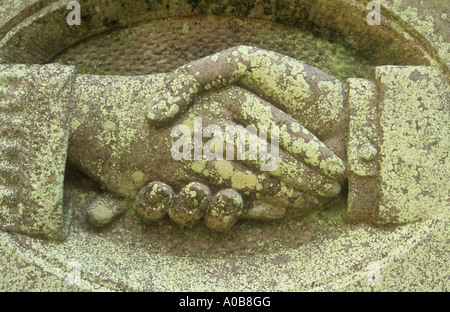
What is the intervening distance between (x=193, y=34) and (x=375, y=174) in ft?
2.86

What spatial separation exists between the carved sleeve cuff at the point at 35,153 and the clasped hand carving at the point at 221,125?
0.08 meters

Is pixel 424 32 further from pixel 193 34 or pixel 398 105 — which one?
pixel 193 34

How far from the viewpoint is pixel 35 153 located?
1.62 meters

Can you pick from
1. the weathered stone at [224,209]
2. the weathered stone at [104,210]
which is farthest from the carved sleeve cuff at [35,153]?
the weathered stone at [224,209]

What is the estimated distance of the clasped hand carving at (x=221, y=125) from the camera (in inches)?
65.5

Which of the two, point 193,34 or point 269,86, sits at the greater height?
point 193,34

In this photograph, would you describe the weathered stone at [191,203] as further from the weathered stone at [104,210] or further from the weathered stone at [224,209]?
the weathered stone at [104,210]

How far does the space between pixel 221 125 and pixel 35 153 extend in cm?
60

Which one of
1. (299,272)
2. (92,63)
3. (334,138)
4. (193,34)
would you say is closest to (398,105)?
(334,138)

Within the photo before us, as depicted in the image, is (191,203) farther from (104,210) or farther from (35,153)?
(35,153)

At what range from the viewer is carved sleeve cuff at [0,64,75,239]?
1.61m

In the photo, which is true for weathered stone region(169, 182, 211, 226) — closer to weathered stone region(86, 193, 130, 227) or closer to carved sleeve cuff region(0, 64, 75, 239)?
weathered stone region(86, 193, 130, 227)

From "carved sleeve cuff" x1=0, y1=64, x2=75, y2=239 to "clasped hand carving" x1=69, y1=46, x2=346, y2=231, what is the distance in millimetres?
84

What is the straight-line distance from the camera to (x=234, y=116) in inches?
67.4
